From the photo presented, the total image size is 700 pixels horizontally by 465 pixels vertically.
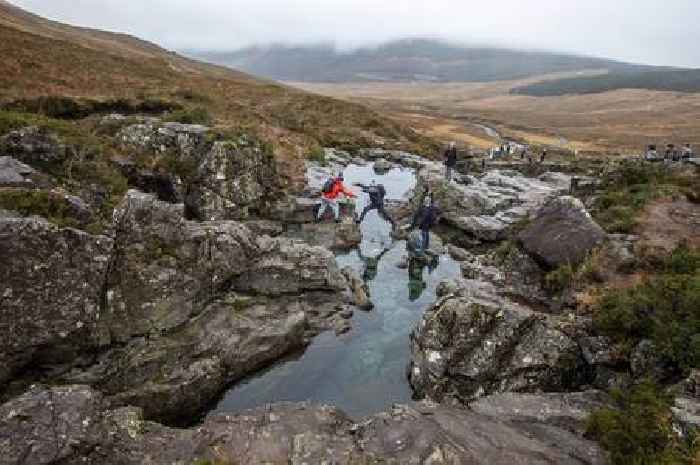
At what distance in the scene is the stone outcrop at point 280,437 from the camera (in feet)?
39.5

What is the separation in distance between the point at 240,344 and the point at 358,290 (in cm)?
811

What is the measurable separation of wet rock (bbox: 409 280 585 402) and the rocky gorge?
0.05 metres

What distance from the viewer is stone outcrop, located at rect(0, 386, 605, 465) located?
12.0 meters

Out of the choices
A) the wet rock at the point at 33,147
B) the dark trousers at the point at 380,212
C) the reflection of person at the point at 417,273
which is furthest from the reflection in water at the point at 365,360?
the wet rock at the point at 33,147

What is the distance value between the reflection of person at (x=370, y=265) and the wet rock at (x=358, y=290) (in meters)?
0.82

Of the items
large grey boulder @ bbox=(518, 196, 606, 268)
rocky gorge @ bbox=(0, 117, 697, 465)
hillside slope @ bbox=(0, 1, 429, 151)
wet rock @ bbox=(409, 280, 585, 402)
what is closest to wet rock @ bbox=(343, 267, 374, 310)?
rocky gorge @ bbox=(0, 117, 697, 465)

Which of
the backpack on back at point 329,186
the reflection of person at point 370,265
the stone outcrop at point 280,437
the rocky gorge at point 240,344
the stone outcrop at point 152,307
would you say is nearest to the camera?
the stone outcrop at point 280,437

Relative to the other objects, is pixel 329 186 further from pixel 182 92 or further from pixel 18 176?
pixel 182 92

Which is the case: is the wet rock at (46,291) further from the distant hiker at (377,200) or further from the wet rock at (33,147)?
the distant hiker at (377,200)

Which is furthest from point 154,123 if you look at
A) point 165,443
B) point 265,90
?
point 265,90

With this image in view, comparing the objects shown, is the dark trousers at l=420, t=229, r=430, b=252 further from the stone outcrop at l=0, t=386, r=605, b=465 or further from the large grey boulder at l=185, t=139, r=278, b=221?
the stone outcrop at l=0, t=386, r=605, b=465

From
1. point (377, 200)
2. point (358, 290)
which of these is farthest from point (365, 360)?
point (377, 200)

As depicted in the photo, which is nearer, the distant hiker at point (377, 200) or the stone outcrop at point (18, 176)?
the stone outcrop at point (18, 176)

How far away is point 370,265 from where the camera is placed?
31250 millimetres
